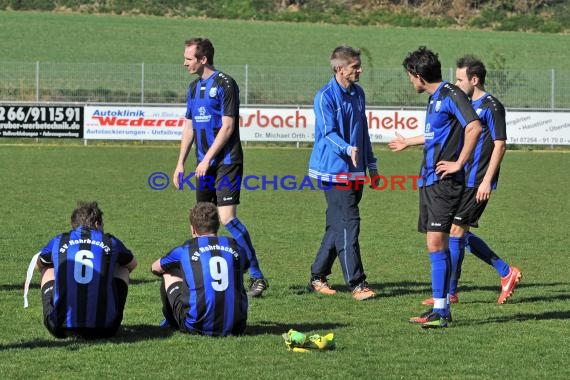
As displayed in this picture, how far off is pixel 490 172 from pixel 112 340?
9.61 feet

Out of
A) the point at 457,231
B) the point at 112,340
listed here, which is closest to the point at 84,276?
the point at 112,340

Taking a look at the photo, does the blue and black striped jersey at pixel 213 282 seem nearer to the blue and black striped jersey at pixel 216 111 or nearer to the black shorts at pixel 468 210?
the blue and black striped jersey at pixel 216 111

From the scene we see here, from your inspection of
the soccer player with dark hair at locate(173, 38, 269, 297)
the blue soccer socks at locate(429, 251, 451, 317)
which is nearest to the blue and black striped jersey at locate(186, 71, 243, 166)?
the soccer player with dark hair at locate(173, 38, 269, 297)

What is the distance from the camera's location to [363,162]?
8750mm

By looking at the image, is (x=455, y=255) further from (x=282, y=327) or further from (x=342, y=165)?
(x=282, y=327)

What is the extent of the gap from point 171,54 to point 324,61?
6458 mm

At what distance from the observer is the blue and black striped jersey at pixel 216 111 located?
338 inches

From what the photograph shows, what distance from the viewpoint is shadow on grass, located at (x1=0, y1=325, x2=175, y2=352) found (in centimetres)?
648

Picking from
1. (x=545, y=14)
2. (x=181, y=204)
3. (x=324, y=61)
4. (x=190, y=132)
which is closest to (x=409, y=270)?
(x=190, y=132)

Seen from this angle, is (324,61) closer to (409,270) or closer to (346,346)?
(409,270)

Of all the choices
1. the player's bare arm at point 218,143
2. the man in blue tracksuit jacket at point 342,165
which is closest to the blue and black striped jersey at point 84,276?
the player's bare arm at point 218,143

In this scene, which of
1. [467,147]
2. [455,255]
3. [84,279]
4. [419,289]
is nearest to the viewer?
[84,279]

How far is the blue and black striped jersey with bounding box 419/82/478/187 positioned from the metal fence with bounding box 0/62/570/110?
2189cm

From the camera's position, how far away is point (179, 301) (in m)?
6.64
